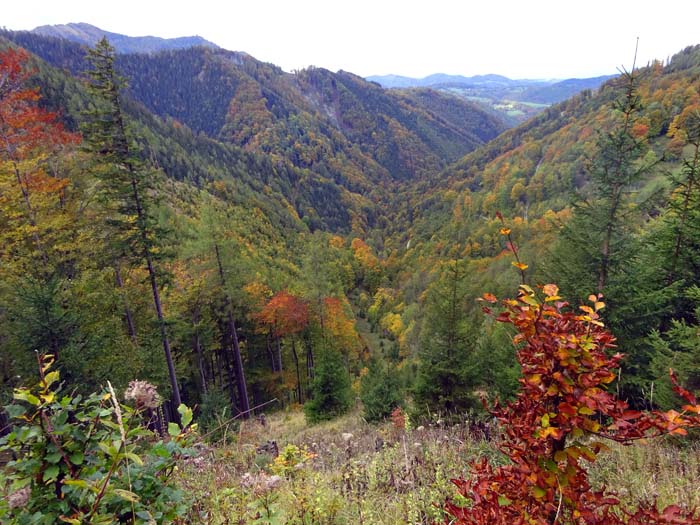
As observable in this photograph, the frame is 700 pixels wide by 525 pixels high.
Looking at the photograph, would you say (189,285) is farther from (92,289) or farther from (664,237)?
(664,237)

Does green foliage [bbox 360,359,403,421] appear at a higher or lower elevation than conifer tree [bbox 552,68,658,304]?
lower

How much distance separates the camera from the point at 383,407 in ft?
41.2

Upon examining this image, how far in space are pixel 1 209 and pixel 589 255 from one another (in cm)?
2067

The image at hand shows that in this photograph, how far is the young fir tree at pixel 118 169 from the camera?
11.9m

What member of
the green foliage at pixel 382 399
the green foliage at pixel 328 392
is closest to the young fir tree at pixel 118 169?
the green foliage at pixel 328 392

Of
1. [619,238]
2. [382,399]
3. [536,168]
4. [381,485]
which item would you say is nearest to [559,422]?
[381,485]

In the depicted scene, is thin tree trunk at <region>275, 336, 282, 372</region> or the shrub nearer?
the shrub

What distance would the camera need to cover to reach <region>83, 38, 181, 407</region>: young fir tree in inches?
468

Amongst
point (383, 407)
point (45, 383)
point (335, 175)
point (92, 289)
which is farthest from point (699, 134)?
point (335, 175)

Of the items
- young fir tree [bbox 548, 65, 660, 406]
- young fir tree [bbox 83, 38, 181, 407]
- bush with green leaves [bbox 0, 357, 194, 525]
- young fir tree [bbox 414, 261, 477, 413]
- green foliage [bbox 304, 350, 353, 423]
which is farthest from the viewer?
green foliage [bbox 304, 350, 353, 423]

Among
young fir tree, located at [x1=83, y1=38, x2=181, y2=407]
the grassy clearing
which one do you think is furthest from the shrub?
young fir tree, located at [x1=83, y1=38, x2=181, y2=407]

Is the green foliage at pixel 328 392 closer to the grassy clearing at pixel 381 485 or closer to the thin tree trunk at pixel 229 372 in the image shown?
the grassy clearing at pixel 381 485

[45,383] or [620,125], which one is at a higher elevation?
[620,125]

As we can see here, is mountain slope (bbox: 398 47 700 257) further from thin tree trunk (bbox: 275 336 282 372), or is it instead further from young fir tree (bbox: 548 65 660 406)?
young fir tree (bbox: 548 65 660 406)
